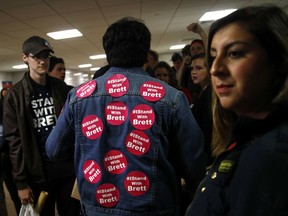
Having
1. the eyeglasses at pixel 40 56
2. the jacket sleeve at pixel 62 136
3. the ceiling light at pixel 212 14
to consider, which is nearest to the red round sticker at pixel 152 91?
the jacket sleeve at pixel 62 136

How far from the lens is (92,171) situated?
3.43 feet

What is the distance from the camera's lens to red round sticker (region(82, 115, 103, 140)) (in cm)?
103

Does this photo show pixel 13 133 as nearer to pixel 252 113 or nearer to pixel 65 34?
pixel 252 113

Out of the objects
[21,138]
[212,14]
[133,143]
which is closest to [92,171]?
[133,143]

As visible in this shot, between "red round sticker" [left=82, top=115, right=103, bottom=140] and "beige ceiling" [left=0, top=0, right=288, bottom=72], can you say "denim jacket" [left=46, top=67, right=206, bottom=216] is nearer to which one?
"red round sticker" [left=82, top=115, right=103, bottom=140]

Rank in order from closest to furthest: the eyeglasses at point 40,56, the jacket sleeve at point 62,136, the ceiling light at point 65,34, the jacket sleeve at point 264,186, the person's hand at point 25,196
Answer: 1. the jacket sleeve at point 264,186
2. the jacket sleeve at point 62,136
3. the person's hand at point 25,196
4. the eyeglasses at point 40,56
5. the ceiling light at point 65,34

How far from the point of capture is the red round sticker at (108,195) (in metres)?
1.02

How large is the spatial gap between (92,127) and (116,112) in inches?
4.6

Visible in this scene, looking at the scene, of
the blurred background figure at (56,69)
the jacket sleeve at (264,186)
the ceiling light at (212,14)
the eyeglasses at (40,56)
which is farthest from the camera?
the ceiling light at (212,14)

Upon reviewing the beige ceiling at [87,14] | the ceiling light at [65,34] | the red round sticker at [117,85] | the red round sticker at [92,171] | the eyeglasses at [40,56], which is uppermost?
the ceiling light at [65,34]

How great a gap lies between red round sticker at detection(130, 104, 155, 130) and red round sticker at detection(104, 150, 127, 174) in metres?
0.13

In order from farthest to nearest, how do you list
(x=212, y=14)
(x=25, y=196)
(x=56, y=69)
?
1. (x=212, y=14)
2. (x=56, y=69)
3. (x=25, y=196)

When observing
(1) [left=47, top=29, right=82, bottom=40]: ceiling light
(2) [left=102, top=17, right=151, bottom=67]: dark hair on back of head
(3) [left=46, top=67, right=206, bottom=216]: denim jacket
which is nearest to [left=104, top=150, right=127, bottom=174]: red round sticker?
(3) [left=46, top=67, right=206, bottom=216]: denim jacket

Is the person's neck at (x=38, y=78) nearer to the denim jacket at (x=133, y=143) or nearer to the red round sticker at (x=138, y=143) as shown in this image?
the denim jacket at (x=133, y=143)
